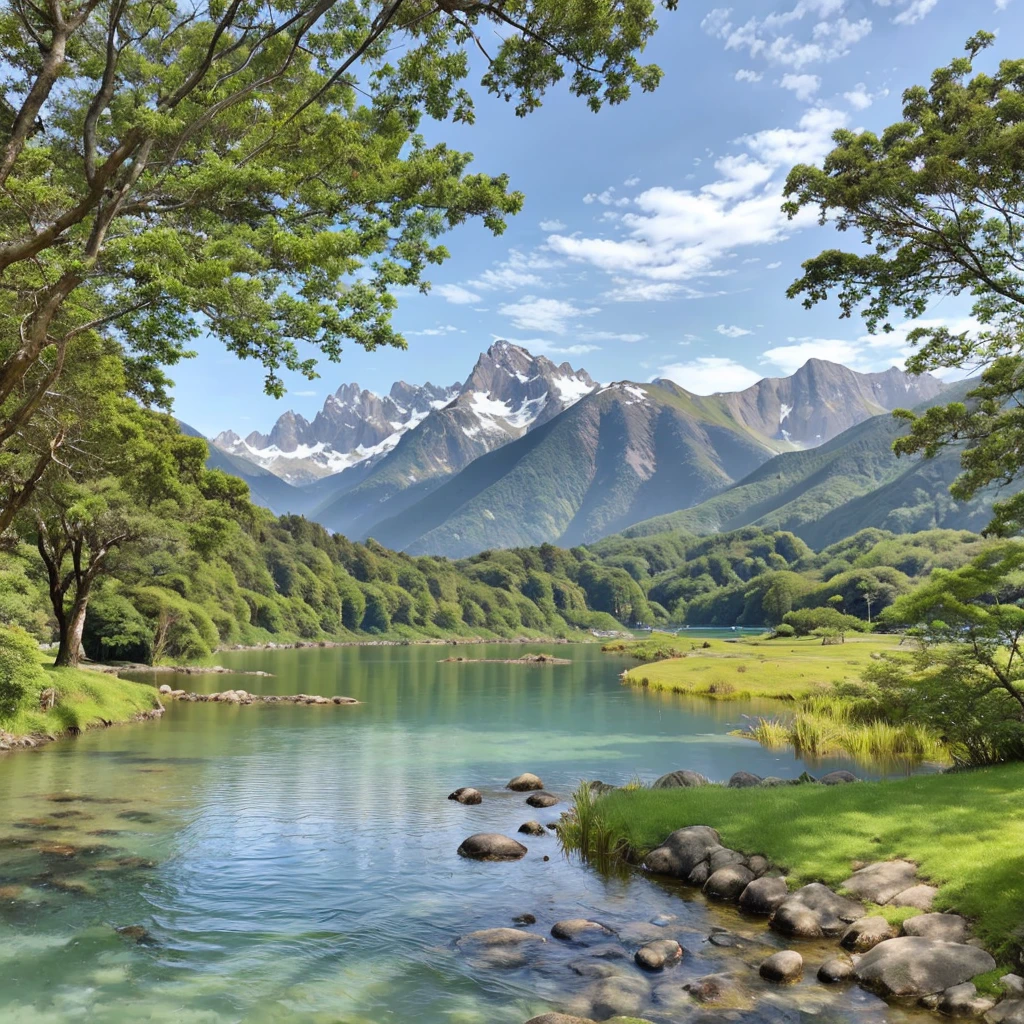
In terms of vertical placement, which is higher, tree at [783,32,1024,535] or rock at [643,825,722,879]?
tree at [783,32,1024,535]

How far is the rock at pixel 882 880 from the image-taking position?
13203 millimetres

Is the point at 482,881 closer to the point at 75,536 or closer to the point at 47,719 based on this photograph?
the point at 47,719

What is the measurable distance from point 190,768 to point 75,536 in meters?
16.5

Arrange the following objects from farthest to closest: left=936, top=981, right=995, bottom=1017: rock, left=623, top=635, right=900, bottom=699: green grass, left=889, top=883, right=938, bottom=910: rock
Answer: left=623, top=635, right=900, bottom=699: green grass, left=889, top=883, right=938, bottom=910: rock, left=936, top=981, right=995, bottom=1017: rock

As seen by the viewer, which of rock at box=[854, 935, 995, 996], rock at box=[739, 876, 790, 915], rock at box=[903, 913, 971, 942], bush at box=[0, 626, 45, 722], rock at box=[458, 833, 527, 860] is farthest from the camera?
bush at box=[0, 626, 45, 722]

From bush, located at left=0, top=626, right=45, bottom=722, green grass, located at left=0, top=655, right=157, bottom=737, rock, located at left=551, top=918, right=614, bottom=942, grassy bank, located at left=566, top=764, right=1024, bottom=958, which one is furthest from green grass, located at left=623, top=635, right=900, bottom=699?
bush, located at left=0, top=626, right=45, bottom=722

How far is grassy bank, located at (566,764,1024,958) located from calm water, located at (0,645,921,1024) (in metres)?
2.02

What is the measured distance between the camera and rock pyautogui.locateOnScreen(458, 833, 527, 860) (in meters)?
18.5

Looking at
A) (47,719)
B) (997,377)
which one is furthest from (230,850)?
(997,377)

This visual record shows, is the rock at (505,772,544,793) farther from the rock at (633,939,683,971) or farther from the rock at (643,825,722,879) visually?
the rock at (633,939,683,971)

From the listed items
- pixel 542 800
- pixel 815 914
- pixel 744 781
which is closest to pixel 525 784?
pixel 542 800

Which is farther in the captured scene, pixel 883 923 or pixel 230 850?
pixel 230 850

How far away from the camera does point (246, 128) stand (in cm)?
1511

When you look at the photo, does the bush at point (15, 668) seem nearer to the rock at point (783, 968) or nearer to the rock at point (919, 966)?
the rock at point (783, 968)
